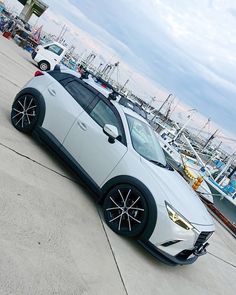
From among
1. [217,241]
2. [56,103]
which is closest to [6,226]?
[56,103]

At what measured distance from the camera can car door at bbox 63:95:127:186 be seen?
18.5 feet

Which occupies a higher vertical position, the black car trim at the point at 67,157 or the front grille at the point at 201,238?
the front grille at the point at 201,238

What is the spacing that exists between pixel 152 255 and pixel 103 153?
166 centimetres

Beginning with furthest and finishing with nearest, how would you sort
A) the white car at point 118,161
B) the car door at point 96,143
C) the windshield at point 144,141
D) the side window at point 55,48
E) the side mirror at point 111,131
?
1. the side window at point 55,48
2. the windshield at point 144,141
3. the car door at point 96,143
4. the side mirror at point 111,131
5. the white car at point 118,161

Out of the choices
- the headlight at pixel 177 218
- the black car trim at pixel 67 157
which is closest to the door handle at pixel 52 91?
the black car trim at pixel 67 157

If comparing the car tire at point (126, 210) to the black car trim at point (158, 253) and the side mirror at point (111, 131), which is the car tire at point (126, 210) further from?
the side mirror at point (111, 131)

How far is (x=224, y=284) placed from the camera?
6.66 m

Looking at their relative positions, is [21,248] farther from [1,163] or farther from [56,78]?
[56,78]

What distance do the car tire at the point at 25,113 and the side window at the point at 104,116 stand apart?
1113 mm

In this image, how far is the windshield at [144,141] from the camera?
5884 mm

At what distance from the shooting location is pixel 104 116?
6117mm

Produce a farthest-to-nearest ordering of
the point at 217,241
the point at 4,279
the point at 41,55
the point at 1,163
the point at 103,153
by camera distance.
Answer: the point at 41,55, the point at 217,241, the point at 103,153, the point at 1,163, the point at 4,279

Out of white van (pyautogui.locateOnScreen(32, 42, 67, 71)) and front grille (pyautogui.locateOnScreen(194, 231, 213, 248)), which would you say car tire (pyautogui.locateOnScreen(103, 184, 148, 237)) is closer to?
front grille (pyautogui.locateOnScreen(194, 231, 213, 248))

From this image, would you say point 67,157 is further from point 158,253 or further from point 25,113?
point 158,253
